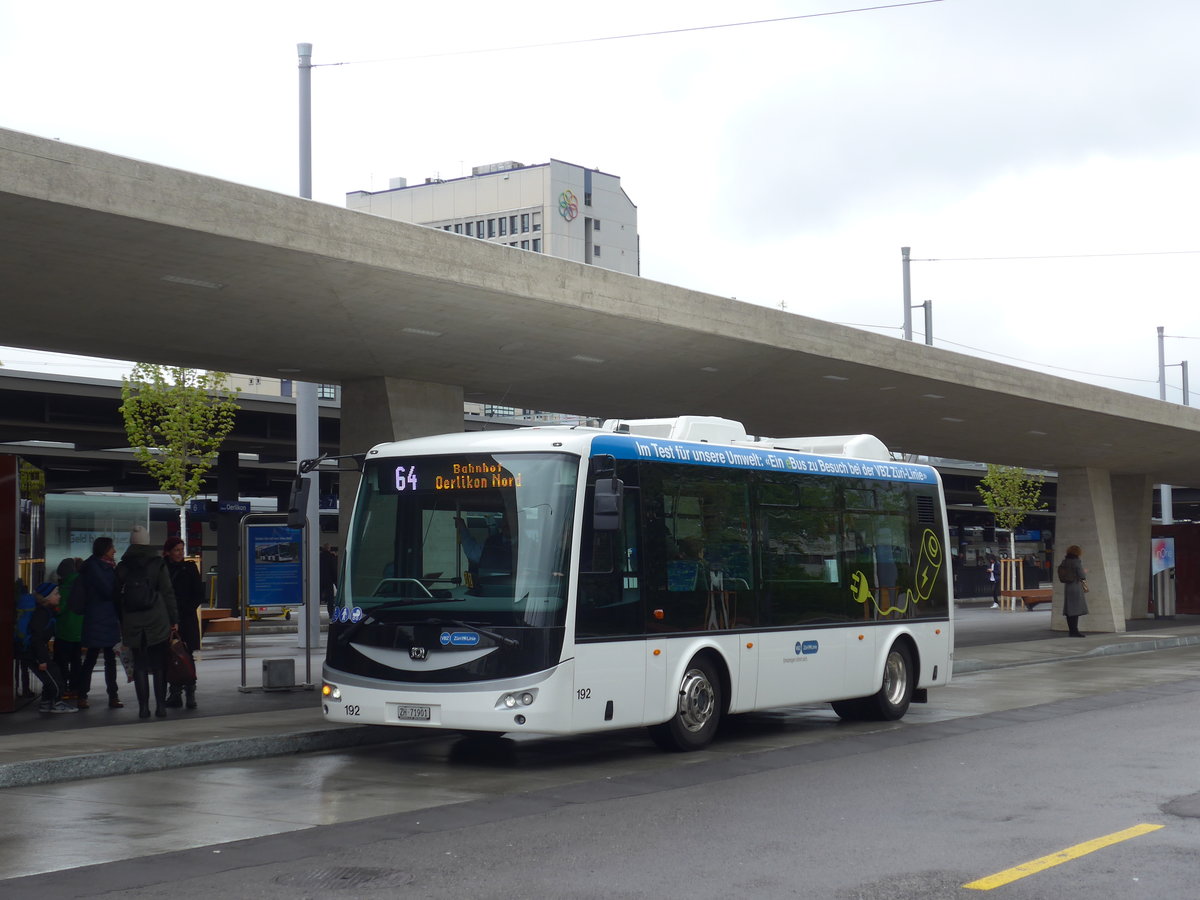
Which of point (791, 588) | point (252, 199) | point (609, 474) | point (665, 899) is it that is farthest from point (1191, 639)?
point (665, 899)

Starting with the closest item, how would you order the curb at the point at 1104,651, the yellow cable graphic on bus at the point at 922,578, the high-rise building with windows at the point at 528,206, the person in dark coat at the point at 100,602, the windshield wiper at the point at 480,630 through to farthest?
the windshield wiper at the point at 480,630, the person in dark coat at the point at 100,602, the yellow cable graphic on bus at the point at 922,578, the curb at the point at 1104,651, the high-rise building with windows at the point at 528,206

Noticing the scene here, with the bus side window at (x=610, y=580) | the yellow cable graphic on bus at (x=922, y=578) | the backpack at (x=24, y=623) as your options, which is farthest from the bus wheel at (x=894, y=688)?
the backpack at (x=24, y=623)

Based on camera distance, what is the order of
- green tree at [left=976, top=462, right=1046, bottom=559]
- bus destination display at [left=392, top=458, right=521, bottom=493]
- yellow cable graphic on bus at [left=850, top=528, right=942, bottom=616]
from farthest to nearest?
1. green tree at [left=976, top=462, right=1046, bottom=559]
2. yellow cable graphic on bus at [left=850, top=528, right=942, bottom=616]
3. bus destination display at [left=392, top=458, right=521, bottom=493]

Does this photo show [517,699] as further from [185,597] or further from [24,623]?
[24,623]

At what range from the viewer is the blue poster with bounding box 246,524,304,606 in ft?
57.0

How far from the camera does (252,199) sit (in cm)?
1271

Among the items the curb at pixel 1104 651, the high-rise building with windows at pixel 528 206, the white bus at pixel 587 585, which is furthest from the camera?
the high-rise building with windows at pixel 528 206

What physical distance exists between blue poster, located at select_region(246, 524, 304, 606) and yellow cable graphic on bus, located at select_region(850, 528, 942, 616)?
6.92 m

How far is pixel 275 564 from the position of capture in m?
17.5

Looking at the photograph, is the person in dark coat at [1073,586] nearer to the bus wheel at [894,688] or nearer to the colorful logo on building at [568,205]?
the bus wheel at [894,688]

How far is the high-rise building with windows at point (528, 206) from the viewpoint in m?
127

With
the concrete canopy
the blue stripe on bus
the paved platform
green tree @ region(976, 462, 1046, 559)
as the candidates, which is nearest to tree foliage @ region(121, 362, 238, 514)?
the paved platform

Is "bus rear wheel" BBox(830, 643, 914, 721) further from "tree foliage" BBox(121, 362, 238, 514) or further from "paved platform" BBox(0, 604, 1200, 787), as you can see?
"tree foliage" BBox(121, 362, 238, 514)

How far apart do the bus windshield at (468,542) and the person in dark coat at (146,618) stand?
2865mm
